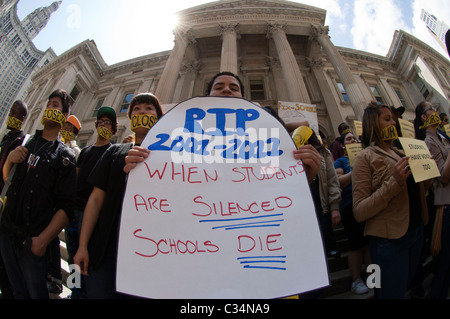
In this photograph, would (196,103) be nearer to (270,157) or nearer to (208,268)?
(270,157)

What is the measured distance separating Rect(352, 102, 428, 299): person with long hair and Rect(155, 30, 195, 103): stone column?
9.79 metres

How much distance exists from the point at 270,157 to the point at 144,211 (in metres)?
0.70

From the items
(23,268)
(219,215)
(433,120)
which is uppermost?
(433,120)

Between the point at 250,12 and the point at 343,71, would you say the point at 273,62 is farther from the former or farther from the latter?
the point at 343,71

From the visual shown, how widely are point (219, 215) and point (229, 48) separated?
11.9 metres

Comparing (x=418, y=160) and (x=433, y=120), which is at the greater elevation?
(x=433, y=120)

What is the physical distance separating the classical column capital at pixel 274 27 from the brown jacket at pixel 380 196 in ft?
44.3

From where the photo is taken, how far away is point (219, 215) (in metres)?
0.86

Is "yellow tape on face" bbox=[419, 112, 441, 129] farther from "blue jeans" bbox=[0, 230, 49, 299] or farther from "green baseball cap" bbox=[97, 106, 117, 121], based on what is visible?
"blue jeans" bbox=[0, 230, 49, 299]

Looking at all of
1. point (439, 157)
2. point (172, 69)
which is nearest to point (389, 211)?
point (439, 157)

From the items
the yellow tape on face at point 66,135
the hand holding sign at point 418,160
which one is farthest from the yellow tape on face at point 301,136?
the yellow tape on face at point 66,135

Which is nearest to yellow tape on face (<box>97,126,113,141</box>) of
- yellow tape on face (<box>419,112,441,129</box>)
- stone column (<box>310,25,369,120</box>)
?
yellow tape on face (<box>419,112,441,129</box>)

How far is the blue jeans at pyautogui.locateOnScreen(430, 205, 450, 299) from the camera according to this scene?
170cm

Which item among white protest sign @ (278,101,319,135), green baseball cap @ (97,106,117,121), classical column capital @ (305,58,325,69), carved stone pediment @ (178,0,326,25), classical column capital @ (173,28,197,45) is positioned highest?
carved stone pediment @ (178,0,326,25)
